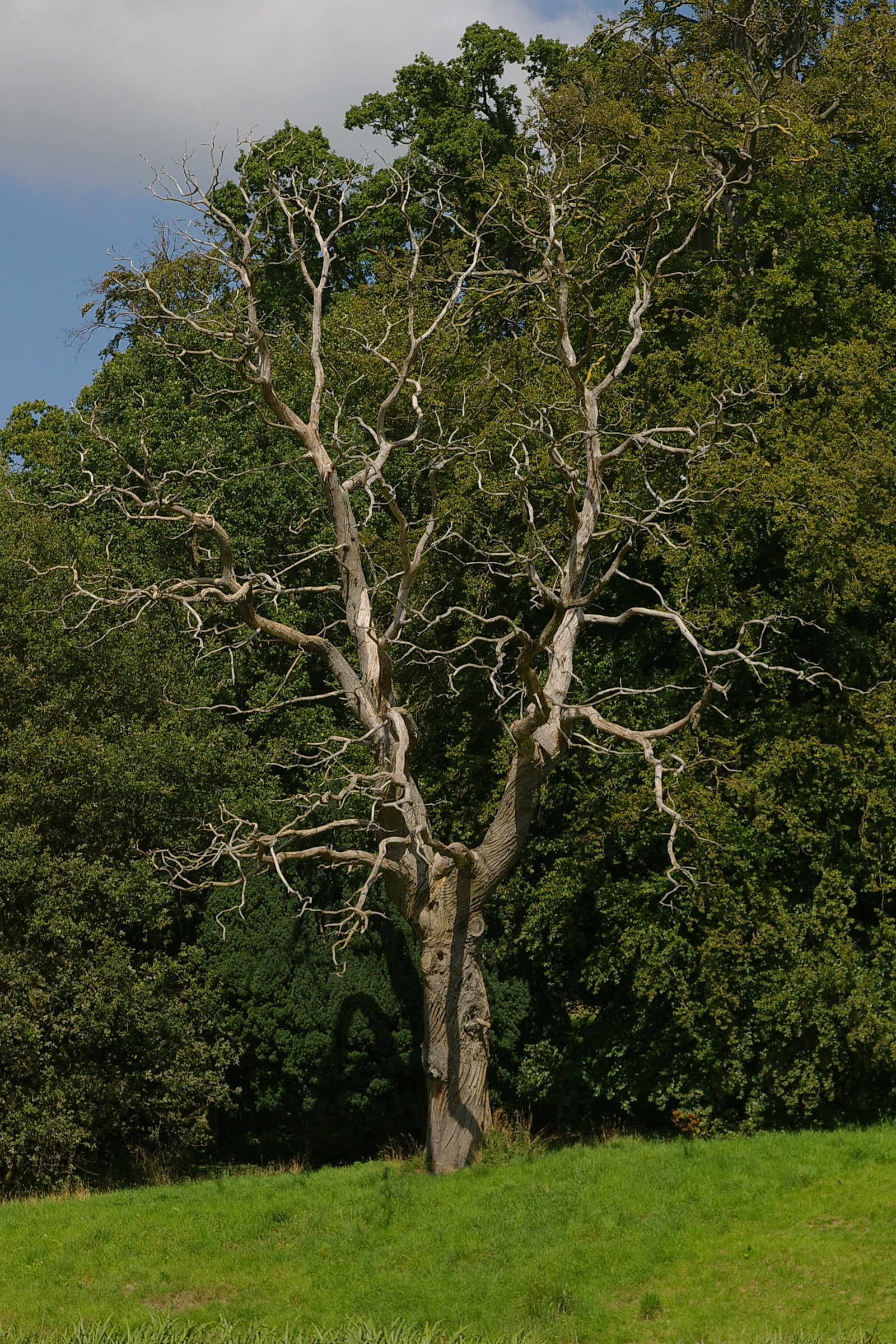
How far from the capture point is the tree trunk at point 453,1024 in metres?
14.3

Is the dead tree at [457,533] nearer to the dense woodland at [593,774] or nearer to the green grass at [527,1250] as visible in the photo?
the dense woodland at [593,774]

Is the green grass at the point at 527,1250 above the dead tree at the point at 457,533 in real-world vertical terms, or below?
below

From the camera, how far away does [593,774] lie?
16.9 meters

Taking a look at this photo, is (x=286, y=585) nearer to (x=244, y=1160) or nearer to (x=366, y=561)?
(x=366, y=561)

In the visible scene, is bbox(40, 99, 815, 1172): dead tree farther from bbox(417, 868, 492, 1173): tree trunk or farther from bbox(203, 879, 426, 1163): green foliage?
bbox(203, 879, 426, 1163): green foliage

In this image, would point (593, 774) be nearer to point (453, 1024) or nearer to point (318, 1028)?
point (453, 1024)

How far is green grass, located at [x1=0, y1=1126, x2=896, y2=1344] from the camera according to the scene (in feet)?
34.5

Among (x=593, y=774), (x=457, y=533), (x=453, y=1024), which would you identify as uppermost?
(x=457, y=533)

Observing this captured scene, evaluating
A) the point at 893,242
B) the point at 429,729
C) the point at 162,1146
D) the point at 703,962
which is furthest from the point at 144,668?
the point at 893,242

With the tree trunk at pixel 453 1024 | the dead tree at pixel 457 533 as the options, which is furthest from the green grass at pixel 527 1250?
the dead tree at pixel 457 533

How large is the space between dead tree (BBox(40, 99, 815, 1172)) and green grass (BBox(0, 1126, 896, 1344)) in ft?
5.86

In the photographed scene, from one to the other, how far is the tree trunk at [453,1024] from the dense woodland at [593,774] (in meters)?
1.21

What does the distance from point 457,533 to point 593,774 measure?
423 centimetres

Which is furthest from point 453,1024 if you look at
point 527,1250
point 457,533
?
point 457,533
